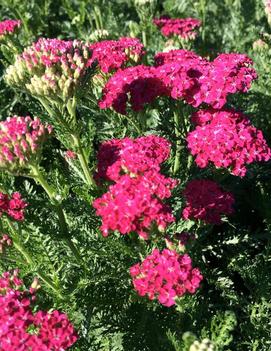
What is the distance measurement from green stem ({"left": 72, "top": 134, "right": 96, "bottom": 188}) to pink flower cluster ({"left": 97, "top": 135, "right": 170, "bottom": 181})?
12 centimetres

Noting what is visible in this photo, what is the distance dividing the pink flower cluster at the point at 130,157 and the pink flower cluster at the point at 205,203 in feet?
0.97

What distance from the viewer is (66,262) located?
129 inches

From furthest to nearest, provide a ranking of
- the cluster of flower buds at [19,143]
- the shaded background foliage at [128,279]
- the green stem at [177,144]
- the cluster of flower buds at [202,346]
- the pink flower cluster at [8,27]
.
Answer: the pink flower cluster at [8,27] < the green stem at [177,144] < the shaded background foliage at [128,279] < the cluster of flower buds at [19,143] < the cluster of flower buds at [202,346]

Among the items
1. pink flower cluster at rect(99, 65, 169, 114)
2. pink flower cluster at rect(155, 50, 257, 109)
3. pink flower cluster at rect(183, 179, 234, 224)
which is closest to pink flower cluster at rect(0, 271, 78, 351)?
pink flower cluster at rect(183, 179, 234, 224)

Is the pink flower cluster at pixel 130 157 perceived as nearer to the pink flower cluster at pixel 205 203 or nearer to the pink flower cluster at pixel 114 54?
the pink flower cluster at pixel 205 203

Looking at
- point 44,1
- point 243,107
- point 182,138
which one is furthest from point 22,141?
point 44,1

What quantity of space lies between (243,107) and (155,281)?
272 cm

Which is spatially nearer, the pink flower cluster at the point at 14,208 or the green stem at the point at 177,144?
the pink flower cluster at the point at 14,208

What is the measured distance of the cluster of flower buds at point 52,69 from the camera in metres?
2.83

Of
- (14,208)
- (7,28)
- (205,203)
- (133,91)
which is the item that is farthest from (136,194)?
(7,28)

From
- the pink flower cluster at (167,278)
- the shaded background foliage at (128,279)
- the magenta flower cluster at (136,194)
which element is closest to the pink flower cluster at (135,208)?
the magenta flower cluster at (136,194)

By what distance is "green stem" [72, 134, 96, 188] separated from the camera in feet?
9.84

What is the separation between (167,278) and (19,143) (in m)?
1.17

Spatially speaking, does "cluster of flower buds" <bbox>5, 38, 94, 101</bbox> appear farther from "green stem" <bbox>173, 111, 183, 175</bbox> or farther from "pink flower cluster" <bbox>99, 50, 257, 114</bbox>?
"green stem" <bbox>173, 111, 183, 175</bbox>
